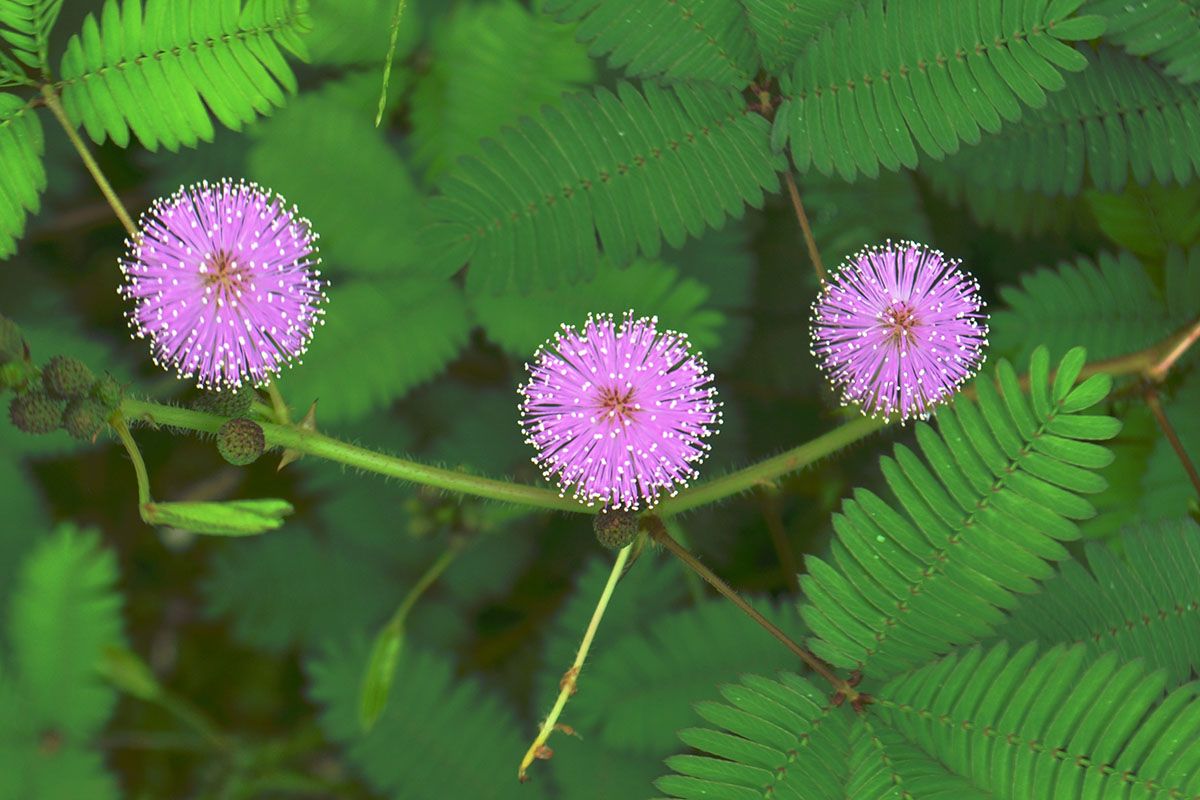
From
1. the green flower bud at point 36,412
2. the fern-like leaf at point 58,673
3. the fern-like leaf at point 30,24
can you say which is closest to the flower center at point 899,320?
the green flower bud at point 36,412

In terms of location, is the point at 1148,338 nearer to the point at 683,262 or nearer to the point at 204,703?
the point at 683,262

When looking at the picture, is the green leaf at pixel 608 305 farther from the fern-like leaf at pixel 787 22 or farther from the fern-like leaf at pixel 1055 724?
the fern-like leaf at pixel 1055 724

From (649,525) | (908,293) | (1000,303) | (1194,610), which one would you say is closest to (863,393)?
(908,293)

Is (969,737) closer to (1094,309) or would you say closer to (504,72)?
(1094,309)

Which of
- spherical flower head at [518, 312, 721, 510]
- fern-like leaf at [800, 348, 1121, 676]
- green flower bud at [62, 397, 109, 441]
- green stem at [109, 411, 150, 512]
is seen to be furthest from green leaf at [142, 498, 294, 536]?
fern-like leaf at [800, 348, 1121, 676]

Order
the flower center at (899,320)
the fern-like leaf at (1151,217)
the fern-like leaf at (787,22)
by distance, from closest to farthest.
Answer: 1. the flower center at (899,320)
2. the fern-like leaf at (787,22)
3. the fern-like leaf at (1151,217)

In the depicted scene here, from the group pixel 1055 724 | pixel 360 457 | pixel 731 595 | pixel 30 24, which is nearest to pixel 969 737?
pixel 1055 724
